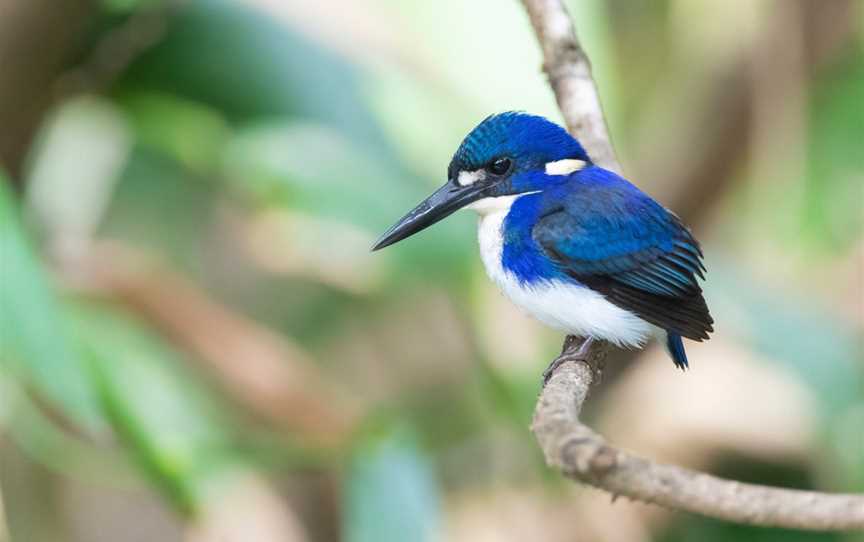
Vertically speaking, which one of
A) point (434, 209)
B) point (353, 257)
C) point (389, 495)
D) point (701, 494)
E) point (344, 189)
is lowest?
point (389, 495)

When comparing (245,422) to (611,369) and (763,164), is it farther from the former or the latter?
(763,164)

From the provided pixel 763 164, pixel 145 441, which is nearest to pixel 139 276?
pixel 145 441

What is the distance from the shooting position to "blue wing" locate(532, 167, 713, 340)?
1820 millimetres

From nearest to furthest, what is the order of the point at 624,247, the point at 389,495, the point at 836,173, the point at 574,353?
the point at 574,353, the point at 624,247, the point at 389,495, the point at 836,173

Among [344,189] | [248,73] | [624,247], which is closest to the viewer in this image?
[624,247]

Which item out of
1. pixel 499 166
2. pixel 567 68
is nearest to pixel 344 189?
pixel 499 166

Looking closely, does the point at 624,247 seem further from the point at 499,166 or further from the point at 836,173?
the point at 836,173

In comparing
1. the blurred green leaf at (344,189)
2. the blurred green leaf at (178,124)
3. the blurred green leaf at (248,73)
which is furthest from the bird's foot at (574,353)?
the blurred green leaf at (178,124)

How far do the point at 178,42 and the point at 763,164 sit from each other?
1.51m

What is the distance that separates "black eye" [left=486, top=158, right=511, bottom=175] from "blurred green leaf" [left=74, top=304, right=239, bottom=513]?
886 mm

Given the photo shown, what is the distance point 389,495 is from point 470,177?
0.94 m

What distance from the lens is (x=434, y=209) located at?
194 cm

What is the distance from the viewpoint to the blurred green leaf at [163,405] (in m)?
2.46

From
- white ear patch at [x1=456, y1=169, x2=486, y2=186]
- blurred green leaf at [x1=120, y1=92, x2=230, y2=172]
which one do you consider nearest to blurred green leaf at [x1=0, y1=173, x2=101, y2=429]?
white ear patch at [x1=456, y1=169, x2=486, y2=186]
